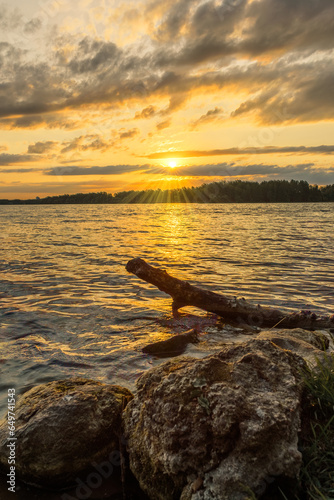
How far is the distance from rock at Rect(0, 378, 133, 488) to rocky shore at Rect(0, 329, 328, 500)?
11 mm

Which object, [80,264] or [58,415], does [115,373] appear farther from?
[80,264]

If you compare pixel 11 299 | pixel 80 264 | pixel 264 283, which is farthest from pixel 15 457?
pixel 80 264

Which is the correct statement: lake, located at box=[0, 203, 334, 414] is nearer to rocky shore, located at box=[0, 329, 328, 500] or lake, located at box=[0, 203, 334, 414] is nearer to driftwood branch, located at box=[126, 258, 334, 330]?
driftwood branch, located at box=[126, 258, 334, 330]

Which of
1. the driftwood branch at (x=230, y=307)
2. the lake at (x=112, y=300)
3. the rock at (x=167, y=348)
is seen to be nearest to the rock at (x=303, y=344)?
the lake at (x=112, y=300)

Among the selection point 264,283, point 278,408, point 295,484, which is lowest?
point 264,283

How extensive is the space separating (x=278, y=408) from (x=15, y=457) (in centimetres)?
293

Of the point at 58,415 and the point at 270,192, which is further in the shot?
the point at 270,192

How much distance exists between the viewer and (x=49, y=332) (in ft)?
30.1

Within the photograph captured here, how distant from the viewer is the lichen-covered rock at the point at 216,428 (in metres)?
3.17

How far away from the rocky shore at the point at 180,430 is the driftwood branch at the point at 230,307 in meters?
4.00

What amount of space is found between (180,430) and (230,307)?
19.3 feet

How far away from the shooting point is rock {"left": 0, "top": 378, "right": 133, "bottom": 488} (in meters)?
4.07

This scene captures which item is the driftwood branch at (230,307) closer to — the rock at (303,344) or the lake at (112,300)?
the lake at (112,300)

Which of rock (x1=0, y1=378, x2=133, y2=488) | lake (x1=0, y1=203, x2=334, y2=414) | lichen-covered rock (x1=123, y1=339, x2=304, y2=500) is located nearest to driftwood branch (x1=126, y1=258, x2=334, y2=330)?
lake (x1=0, y1=203, x2=334, y2=414)
